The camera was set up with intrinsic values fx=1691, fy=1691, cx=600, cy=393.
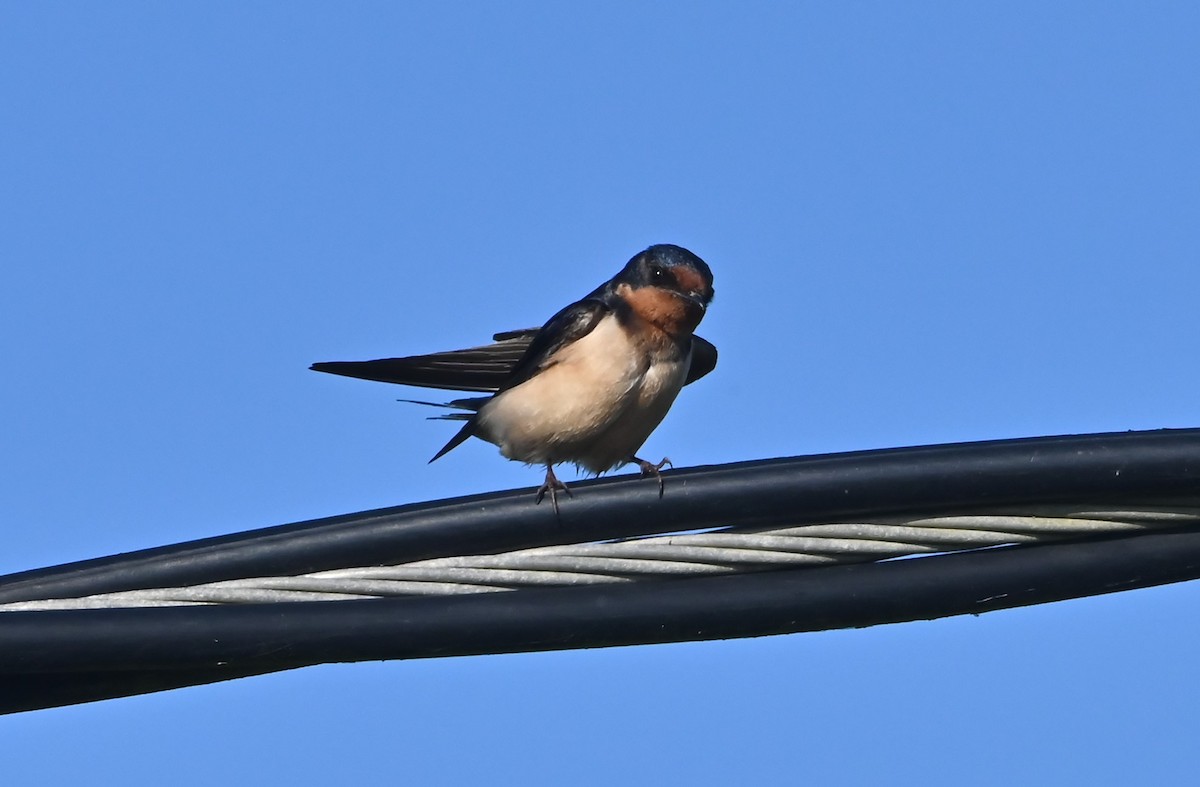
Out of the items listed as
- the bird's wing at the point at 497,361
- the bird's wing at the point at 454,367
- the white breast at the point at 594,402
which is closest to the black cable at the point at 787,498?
the bird's wing at the point at 454,367

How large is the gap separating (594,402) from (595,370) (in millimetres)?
103

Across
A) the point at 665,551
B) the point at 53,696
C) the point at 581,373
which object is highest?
the point at 581,373

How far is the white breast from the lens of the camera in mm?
4945

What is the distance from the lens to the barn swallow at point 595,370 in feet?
16.2

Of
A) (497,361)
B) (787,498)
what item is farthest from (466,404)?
(787,498)

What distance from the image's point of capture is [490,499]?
109 inches

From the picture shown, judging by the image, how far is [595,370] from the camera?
16.3 ft

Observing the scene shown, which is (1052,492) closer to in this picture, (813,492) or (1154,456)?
(1154,456)

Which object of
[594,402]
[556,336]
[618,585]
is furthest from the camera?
[556,336]

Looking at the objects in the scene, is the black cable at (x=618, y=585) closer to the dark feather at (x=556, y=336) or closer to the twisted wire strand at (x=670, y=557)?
the twisted wire strand at (x=670, y=557)

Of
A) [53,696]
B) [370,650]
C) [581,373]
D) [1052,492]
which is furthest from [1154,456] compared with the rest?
[581,373]

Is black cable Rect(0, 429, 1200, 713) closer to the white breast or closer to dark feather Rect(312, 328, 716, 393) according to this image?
dark feather Rect(312, 328, 716, 393)

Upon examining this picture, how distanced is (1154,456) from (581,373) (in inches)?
98.9

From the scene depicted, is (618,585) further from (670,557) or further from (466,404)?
(466,404)
